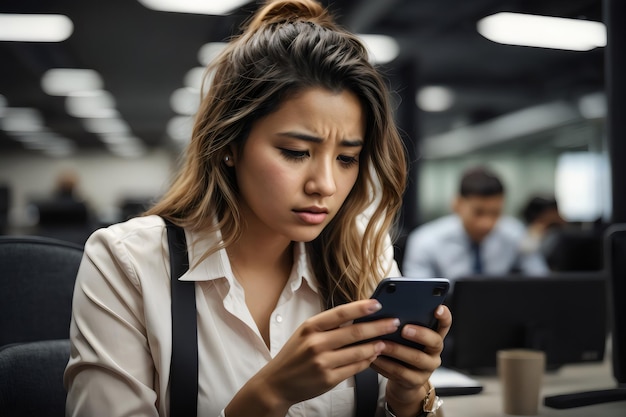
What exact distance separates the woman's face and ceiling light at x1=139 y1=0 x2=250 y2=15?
414 cm

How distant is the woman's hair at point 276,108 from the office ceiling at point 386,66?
7.28 feet

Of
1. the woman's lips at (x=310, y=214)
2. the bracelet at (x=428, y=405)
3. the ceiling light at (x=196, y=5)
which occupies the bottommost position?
the bracelet at (x=428, y=405)

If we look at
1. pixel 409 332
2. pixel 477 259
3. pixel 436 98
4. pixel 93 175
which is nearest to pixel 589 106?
pixel 436 98

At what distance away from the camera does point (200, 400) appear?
1.17 meters

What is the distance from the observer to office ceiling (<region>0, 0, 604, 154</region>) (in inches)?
211

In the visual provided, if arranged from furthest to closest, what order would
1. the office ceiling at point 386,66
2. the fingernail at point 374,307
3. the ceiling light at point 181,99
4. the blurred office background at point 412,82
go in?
the ceiling light at point 181,99 < the office ceiling at point 386,66 < the blurred office background at point 412,82 < the fingernail at point 374,307

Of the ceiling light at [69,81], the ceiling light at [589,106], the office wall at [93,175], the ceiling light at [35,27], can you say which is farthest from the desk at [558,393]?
the office wall at [93,175]

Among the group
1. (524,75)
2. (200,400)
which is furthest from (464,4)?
(200,400)

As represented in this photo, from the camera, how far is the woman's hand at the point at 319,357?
3.07 ft

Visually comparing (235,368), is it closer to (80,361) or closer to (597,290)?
(80,361)

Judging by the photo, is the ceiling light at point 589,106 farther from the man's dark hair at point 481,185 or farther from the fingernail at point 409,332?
the fingernail at point 409,332

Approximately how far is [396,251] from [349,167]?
1.09 metres

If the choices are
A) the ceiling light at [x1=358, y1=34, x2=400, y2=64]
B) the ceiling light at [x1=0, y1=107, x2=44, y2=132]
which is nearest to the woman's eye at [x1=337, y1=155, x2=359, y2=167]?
the ceiling light at [x1=358, y1=34, x2=400, y2=64]

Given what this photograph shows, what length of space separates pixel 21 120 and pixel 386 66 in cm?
1088
